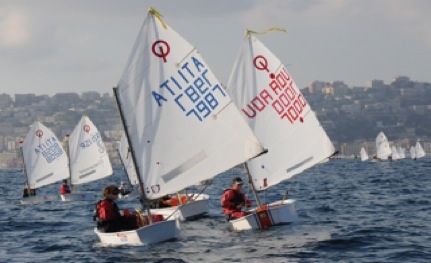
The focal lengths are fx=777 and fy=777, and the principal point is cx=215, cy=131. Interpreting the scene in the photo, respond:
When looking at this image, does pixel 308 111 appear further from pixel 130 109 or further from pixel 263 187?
pixel 130 109

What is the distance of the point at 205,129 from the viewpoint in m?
22.5

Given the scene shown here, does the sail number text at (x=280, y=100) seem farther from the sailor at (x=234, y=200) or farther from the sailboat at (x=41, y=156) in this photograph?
the sailboat at (x=41, y=156)

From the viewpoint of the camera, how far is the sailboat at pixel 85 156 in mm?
53344

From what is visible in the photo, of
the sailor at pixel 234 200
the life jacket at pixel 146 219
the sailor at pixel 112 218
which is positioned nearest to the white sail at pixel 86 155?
the sailor at pixel 234 200

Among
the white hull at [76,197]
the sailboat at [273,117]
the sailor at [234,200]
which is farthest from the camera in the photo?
the white hull at [76,197]

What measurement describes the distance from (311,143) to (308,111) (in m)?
1.16

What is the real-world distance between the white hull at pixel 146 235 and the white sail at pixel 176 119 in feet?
3.59

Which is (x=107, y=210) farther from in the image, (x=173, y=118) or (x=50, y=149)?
(x=50, y=149)

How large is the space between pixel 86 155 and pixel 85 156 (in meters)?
0.15

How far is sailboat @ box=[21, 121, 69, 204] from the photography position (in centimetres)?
5038

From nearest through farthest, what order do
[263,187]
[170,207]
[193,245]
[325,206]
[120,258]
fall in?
[120,258]
[193,245]
[263,187]
[170,207]
[325,206]

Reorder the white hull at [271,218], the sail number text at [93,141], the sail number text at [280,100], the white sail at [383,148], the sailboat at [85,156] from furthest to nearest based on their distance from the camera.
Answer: the white sail at [383,148] → the sail number text at [93,141] → the sailboat at [85,156] → the sail number text at [280,100] → the white hull at [271,218]

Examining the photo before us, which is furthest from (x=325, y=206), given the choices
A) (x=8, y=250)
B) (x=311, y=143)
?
(x=8, y=250)

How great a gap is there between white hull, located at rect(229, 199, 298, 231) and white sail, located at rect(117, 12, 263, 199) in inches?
100
